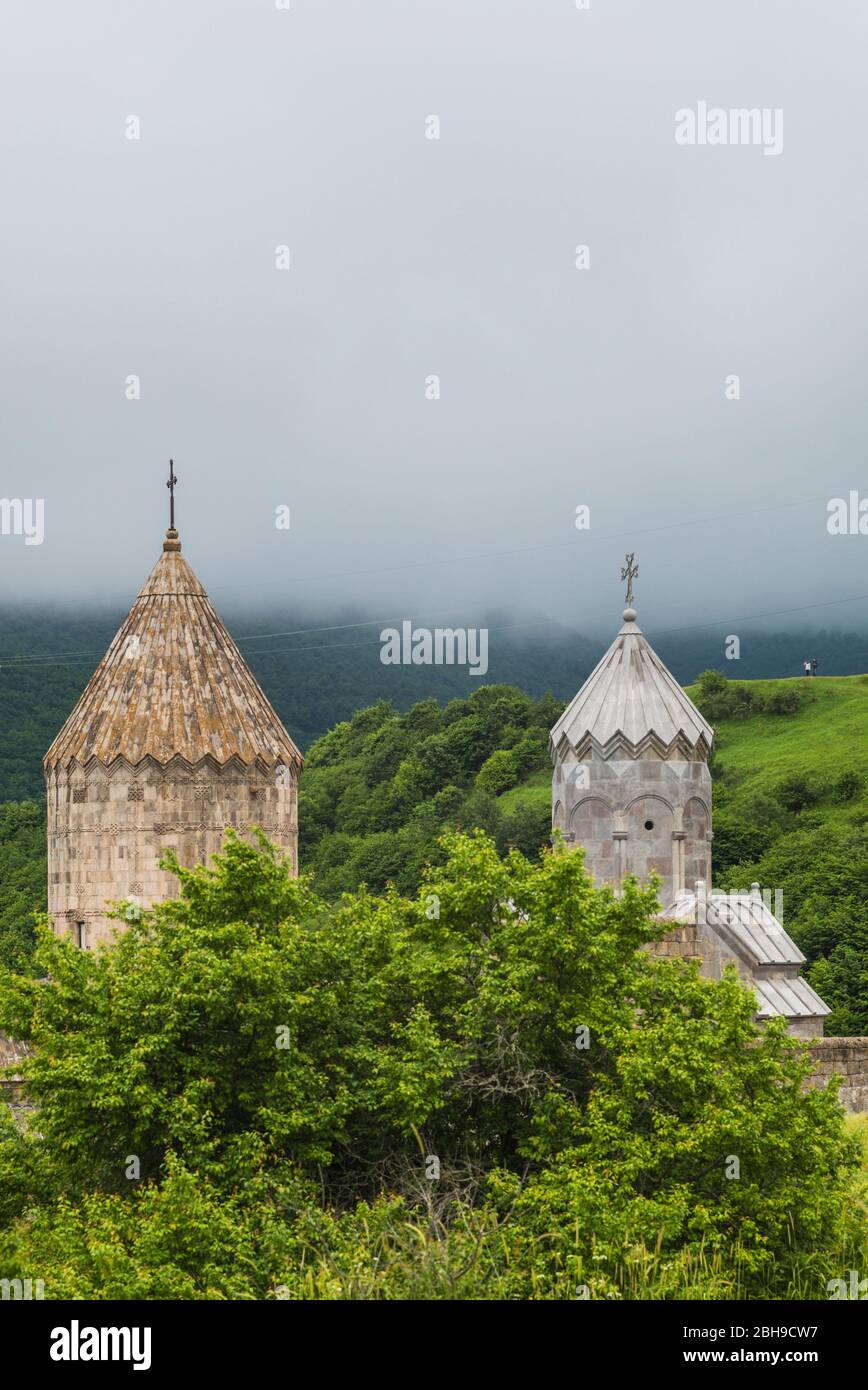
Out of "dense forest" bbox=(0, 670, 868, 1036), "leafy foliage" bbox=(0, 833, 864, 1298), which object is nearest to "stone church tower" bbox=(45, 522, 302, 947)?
"leafy foliage" bbox=(0, 833, 864, 1298)

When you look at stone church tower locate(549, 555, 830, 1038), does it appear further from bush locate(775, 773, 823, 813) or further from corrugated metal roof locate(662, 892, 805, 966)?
bush locate(775, 773, 823, 813)

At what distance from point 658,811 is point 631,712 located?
1429mm

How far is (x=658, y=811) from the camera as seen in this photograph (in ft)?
77.8

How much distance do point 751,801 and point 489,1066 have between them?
51955mm

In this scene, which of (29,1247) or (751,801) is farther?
(751,801)

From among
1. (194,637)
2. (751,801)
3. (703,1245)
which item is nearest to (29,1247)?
(703,1245)

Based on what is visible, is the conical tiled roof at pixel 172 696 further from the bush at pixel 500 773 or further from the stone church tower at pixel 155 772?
the bush at pixel 500 773

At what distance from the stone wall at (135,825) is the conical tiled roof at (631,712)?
585 centimetres

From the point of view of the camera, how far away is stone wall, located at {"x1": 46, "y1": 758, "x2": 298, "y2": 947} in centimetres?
1936

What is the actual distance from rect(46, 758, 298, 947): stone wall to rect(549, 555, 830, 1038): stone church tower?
5.35 m

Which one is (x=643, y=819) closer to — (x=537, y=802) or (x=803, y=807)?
(x=537, y=802)

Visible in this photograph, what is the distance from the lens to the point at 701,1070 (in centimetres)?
1325

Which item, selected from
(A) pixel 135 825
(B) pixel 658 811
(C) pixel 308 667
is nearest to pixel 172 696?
Result: (A) pixel 135 825
